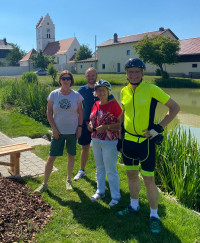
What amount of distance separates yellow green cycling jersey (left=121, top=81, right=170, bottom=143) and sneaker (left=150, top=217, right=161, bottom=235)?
97cm

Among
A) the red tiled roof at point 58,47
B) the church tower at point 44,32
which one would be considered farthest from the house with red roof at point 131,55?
the church tower at point 44,32

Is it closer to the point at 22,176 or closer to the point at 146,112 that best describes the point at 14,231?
the point at 22,176

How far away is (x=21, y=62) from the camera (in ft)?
222

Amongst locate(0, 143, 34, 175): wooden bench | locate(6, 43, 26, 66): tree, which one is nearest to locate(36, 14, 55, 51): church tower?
locate(6, 43, 26, 66): tree

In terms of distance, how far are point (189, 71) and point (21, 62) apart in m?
45.5

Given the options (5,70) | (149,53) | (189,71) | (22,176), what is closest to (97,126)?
(22,176)

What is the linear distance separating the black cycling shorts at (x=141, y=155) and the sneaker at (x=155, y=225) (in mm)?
592

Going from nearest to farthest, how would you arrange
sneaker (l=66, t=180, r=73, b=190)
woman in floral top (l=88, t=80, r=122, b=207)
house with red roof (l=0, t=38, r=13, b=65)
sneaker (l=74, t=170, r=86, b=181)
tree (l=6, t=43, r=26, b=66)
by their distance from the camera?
woman in floral top (l=88, t=80, r=122, b=207)
sneaker (l=66, t=180, r=73, b=190)
sneaker (l=74, t=170, r=86, b=181)
tree (l=6, t=43, r=26, b=66)
house with red roof (l=0, t=38, r=13, b=65)

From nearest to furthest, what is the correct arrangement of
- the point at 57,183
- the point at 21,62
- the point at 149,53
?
the point at 57,183 < the point at 149,53 < the point at 21,62

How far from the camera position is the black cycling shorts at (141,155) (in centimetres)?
290

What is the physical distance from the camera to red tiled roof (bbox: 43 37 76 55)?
65.5m

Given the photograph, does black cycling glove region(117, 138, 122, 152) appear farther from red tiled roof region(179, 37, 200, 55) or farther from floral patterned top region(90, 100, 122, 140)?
red tiled roof region(179, 37, 200, 55)

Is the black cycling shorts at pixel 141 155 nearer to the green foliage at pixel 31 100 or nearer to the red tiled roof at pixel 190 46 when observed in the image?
the green foliage at pixel 31 100

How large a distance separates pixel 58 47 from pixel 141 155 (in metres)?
69.3
